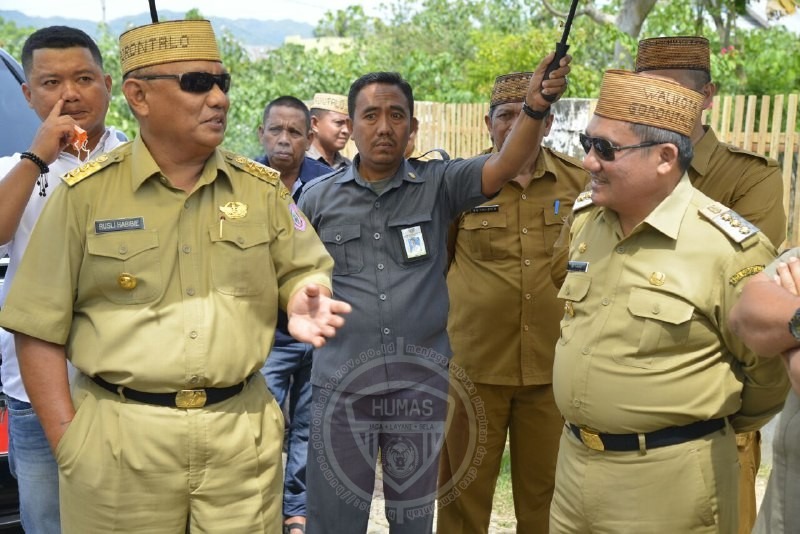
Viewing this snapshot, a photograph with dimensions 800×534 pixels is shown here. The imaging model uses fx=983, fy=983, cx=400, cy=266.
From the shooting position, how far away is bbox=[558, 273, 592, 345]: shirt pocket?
3.28 metres

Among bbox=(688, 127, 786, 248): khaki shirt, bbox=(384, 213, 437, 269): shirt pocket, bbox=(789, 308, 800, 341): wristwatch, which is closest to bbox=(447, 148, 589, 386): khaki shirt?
bbox=(384, 213, 437, 269): shirt pocket

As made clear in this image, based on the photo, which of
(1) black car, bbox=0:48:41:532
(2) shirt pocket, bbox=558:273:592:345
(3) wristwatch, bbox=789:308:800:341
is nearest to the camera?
(3) wristwatch, bbox=789:308:800:341

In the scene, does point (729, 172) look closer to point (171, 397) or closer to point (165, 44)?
point (165, 44)

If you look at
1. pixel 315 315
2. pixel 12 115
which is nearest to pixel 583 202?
pixel 315 315

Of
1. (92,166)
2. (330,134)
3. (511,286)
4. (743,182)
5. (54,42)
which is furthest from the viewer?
(330,134)

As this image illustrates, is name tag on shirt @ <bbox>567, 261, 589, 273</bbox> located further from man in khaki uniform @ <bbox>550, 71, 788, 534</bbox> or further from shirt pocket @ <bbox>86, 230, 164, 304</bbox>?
shirt pocket @ <bbox>86, 230, 164, 304</bbox>

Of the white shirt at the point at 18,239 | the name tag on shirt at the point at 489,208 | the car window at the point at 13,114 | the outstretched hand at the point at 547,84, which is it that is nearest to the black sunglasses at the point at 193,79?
the white shirt at the point at 18,239

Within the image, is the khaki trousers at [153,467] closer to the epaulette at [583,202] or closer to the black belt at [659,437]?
the black belt at [659,437]

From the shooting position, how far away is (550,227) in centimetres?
457

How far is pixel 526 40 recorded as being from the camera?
736 inches

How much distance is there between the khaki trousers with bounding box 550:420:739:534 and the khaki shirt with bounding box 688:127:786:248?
108 centimetres

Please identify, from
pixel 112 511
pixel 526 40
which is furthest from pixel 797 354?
pixel 526 40

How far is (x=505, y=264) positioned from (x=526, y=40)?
14.9 m

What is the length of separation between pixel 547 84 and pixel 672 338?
1.07 meters
